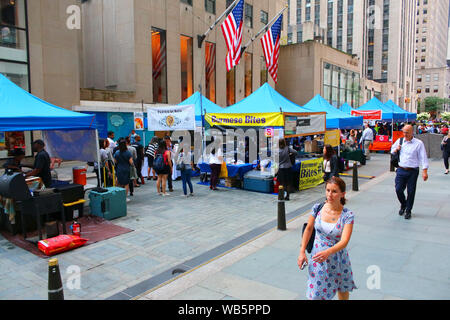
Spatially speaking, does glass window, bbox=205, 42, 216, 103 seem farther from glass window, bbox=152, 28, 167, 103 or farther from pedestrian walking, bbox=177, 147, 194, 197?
pedestrian walking, bbox=177, 147, 194, 197

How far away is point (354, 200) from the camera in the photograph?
10094 mm

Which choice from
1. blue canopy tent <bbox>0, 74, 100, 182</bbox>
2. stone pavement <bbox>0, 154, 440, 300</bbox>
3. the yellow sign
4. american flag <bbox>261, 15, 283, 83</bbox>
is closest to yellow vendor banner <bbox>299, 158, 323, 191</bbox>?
stone pavement <bbox>0, 154, 440, 300</bbox>

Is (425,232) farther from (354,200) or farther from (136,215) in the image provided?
(136,215)

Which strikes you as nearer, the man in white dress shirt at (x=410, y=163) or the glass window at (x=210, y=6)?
Answer: the man in white dress shirt at (x=410, y=163)

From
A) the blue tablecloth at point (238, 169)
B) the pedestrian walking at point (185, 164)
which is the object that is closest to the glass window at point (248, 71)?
the blue tablecloth at point (238, 169)

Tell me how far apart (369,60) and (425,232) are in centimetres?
9520

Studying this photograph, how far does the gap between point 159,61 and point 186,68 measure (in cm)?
271

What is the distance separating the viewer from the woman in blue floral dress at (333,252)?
3375mm

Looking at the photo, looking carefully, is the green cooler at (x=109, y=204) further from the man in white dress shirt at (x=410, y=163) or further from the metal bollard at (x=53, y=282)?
the man in white dress shirt at (x=410, y=163)

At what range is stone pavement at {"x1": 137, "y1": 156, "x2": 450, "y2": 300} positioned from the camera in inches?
180

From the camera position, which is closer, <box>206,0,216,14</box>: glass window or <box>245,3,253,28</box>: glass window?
<box>206,0,216,14</box>: glass window

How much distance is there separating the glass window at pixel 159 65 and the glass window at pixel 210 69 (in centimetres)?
441

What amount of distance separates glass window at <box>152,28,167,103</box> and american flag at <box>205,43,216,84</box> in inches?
179

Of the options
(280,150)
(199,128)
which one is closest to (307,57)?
(199,128)
